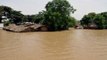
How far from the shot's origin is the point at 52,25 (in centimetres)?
2416

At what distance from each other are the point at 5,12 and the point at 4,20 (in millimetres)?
1695

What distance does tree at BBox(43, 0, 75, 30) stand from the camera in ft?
78.0

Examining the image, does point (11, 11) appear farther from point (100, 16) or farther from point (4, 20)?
point (100, 16)

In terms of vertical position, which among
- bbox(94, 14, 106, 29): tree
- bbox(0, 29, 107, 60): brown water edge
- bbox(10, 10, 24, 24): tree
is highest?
bbox(10, 10, 24, 24): tree

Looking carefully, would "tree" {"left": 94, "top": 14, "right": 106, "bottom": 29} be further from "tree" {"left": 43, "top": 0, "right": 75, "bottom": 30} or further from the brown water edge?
the brown water edge

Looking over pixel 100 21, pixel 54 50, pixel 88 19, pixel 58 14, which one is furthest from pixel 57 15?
pixel 54 50

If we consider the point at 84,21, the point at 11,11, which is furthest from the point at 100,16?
the point at 11,11

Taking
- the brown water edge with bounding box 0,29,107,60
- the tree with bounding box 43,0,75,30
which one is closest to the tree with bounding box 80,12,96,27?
the tree with bounding box 43,0,75,30

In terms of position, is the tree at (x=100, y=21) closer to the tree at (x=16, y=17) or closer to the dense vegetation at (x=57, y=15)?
the dense vegetation at (x=57, y=15)

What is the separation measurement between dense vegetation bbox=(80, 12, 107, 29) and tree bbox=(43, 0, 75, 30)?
20.6 feet

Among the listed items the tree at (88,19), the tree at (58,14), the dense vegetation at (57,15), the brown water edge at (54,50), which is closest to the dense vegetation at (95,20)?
the tree at (88,19)

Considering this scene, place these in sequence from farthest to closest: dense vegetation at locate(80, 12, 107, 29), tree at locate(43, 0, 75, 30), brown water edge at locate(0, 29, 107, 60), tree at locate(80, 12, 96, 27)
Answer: tree at locate(80, 12, 96, 27) → dense vegetation at locate(80, 12, 107, 29) → tree at locate(43, 0, 75, 30) → brown water edge at locate(0, 29, 107, 60)

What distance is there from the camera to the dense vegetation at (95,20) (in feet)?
98.3

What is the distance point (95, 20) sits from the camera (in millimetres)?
30562
